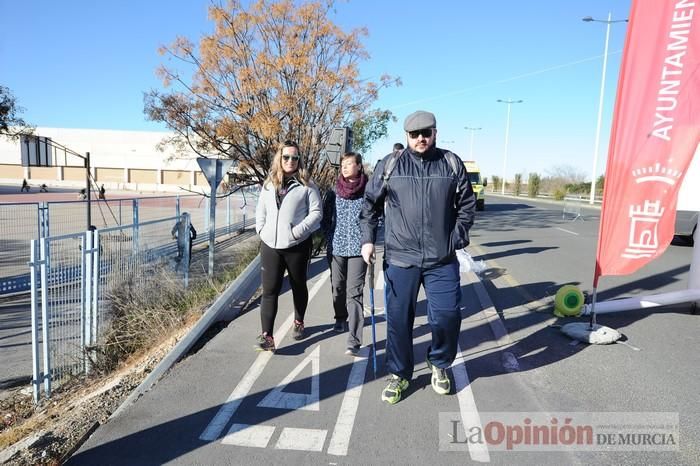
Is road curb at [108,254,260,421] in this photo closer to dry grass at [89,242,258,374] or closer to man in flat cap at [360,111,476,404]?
dry grass at [89,242,258,374]

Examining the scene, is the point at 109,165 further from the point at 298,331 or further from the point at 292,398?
the point at 292,398

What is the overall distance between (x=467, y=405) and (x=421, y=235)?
1284 millimetres

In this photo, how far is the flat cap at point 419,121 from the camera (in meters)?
3.28

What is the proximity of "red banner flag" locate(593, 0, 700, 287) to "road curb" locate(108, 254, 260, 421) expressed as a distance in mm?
4138

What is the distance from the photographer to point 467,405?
3.42 meters

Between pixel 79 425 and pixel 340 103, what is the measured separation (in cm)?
999

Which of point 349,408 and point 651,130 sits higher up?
point 651,130

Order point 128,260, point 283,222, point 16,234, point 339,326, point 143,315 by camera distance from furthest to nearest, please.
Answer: point 16,234 < point 128,260 < point 143,315 < point 339,326 < point 283,222

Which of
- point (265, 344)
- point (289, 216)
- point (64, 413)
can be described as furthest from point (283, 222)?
point (64, 413)

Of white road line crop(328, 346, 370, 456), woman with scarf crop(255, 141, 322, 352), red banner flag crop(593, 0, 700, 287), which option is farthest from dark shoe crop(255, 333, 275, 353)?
red banner flag crop(593, 0, 700, 287)

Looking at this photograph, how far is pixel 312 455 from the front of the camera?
9.12 feet

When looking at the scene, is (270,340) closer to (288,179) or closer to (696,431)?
(288,179)

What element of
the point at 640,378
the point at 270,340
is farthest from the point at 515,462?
the point at 270,340

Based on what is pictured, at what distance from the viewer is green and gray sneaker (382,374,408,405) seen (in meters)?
3.42
